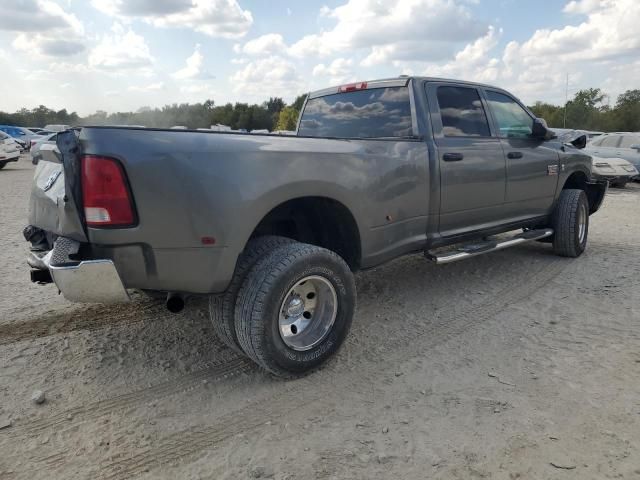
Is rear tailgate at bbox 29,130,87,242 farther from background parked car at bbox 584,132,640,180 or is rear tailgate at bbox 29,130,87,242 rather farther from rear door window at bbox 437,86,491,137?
background parked car at bbox 584,132,640,180

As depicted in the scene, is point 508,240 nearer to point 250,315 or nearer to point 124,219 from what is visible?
point 250,315

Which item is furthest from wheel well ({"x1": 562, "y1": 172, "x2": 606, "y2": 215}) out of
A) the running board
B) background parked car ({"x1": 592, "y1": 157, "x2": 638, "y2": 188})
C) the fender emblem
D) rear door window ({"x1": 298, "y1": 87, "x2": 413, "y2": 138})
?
background parked car ({"x1": 592, "y1": 157, "x2": 638, "y2": 188})

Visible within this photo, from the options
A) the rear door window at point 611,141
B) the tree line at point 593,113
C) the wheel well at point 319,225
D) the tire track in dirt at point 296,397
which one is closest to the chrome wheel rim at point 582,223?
the tire track in dirt at point 296,397

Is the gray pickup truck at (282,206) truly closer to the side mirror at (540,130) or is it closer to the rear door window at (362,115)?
the rear door window at (362,115)

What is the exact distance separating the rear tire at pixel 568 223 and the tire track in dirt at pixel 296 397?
1522 mm

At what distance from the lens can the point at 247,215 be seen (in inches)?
108

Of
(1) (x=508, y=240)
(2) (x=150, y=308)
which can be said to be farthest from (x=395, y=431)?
(1) (x=508, y=240)

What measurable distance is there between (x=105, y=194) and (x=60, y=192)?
0.50m

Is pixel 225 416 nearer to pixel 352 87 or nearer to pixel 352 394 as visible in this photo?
pixel 352 394

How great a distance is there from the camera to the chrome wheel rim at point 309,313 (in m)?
3.14

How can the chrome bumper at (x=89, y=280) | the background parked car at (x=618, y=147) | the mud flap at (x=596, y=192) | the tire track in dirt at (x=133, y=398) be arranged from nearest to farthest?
1. the chrome bumper at (x=89, y=280)
2. the tire track in dirt at (x=133, y=398)
3. the mud flap at (x=596, y=192)
4. the background parked car at (x=618, y=147)

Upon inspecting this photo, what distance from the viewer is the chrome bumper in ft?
8.02

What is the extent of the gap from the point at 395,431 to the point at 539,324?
193 centimetres

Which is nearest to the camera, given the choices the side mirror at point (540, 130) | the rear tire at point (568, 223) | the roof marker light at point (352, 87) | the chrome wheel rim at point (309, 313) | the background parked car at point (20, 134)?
the chrome wheel rim at point (309, 313)
